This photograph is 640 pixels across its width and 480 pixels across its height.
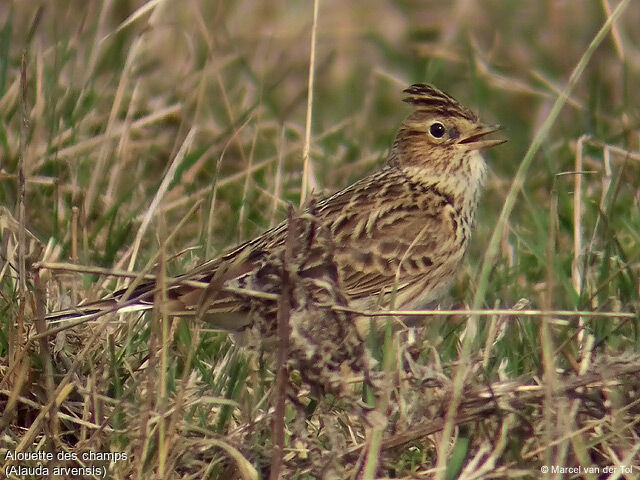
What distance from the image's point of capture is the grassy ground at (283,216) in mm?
3900

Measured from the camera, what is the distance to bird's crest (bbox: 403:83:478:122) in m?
5.91

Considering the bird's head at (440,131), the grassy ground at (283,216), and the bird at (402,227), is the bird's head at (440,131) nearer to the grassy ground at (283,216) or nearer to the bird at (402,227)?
the bird at (402,227)

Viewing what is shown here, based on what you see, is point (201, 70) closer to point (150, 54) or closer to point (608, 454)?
point (150, 54)

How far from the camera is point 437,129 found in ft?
19.6

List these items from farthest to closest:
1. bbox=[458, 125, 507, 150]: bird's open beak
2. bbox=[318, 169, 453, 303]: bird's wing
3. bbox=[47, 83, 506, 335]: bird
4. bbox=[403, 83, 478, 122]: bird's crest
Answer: bbox=[403, 83, 478, 122]: bird's crest < bbox=[458, 125, 507, 150]: bird's open beak < bbox=[318, 169, 453, 303]: bird's wing < bbox=[47, 83, 506, 335]: bird

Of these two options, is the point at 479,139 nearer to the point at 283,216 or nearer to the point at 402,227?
the point at 402,227

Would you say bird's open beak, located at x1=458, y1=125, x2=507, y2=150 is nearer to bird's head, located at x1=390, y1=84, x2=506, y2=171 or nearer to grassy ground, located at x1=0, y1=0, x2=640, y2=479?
bird's head, located at x1=390, y1=84, x2=506, y2=171

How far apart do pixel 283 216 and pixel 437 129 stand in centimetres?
99

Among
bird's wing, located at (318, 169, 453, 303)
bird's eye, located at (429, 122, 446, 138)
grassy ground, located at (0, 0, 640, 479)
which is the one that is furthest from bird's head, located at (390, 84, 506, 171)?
grassy ground, located at (0, 0, 640, 479)

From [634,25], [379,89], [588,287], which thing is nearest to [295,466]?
[588,287]

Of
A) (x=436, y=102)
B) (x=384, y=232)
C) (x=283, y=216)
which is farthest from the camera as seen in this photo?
(x=283, y=216)

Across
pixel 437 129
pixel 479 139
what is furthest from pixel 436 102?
pixel 479 139

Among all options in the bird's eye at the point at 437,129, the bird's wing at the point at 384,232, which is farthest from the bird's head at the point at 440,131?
the bird's wing at the point at 384,232

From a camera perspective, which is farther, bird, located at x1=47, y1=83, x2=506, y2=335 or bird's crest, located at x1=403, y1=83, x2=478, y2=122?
bird's crest, located at x1=403, y1=83, x2=478, y2=122
